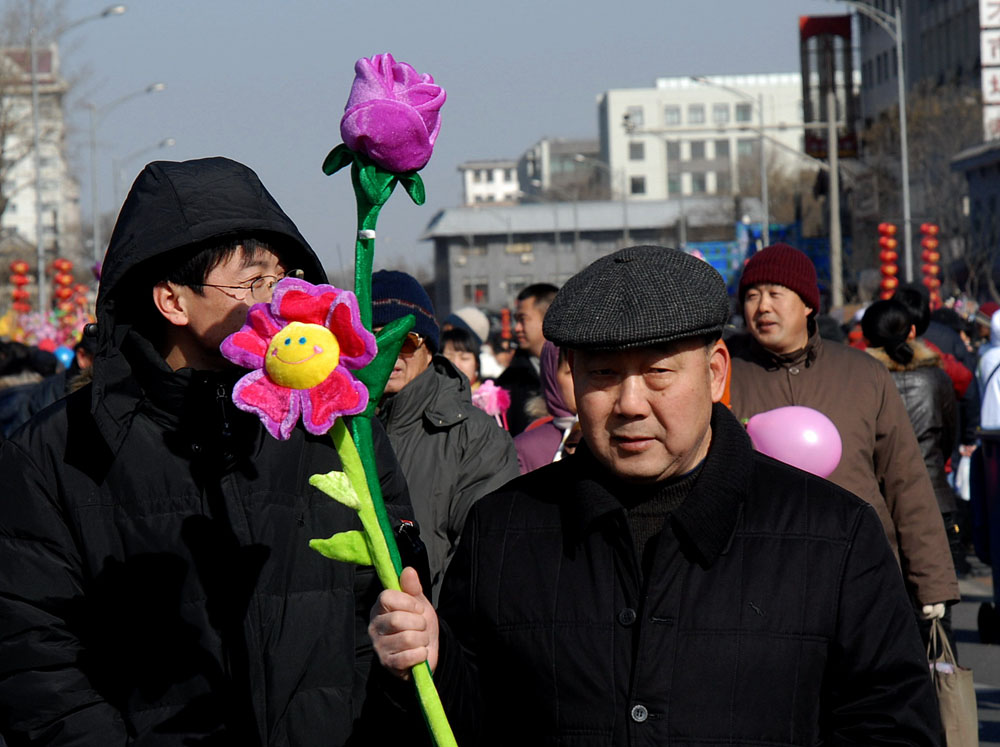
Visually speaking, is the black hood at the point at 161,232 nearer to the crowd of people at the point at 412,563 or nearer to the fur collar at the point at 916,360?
the crowd of people at the point at 412,563

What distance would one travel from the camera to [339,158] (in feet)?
8.75

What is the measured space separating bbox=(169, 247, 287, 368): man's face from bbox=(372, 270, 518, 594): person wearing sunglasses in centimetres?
166

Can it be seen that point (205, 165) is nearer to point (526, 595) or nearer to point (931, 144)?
point (526, 595)

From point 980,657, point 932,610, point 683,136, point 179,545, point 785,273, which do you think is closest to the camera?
point 179,545

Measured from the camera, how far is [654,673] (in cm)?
268

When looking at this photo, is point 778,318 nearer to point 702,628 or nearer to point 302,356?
point 702,628

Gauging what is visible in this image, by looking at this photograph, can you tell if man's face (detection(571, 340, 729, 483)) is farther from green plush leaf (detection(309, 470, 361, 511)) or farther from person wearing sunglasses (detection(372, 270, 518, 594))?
person wearing sunglasses (detection(372, 270, 518, 594))

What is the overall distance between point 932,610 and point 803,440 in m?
1.01

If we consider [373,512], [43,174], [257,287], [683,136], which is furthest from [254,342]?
[683,136]

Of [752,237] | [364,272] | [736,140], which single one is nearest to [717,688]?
[364,272]

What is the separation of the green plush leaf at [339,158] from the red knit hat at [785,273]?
11.2 ft

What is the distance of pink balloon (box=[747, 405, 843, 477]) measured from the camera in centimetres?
494

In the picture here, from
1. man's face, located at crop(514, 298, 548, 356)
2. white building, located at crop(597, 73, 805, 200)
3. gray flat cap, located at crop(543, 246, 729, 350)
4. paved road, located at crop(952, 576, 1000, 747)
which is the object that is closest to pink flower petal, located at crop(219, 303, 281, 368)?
gray flat cap, located at crop(543, 246, 729, 350)

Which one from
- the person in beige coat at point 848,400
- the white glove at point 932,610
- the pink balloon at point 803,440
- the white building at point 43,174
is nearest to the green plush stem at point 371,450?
the pink balloon at point 803,440
